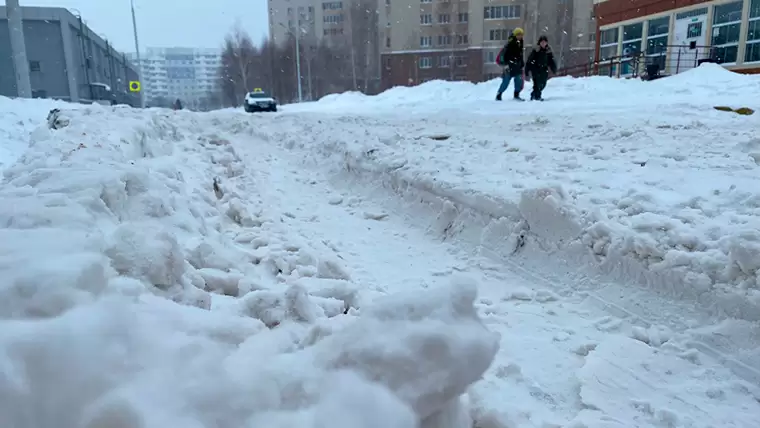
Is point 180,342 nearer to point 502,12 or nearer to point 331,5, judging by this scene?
point 502,12

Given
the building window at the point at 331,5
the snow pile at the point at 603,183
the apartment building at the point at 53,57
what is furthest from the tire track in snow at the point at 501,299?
the building window at the point at 331,5

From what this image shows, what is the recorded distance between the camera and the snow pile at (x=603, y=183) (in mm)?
3342

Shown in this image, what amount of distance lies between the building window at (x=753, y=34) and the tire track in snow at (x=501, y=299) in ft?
69.5

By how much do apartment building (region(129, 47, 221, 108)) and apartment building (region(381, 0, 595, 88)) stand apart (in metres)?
70.4

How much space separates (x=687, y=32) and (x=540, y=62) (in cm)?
Answer: 1368

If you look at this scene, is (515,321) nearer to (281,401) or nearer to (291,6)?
(281,401)

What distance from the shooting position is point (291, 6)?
7356cm

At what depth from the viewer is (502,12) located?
5422 cm

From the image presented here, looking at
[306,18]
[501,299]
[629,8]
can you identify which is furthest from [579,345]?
[306,18]

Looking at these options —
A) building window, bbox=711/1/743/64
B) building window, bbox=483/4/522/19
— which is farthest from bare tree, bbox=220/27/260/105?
building window, bbox=711/1/743/64

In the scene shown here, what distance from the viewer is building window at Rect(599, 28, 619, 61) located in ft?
88.3

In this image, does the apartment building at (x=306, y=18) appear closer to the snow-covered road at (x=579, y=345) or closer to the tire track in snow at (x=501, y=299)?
the tire track in snow at (x=501, y=299)

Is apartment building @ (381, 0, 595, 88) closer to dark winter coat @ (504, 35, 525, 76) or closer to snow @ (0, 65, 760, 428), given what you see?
dark winter coat @ (504, 35, 525, 76)

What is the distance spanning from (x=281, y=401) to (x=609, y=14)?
3032cm
